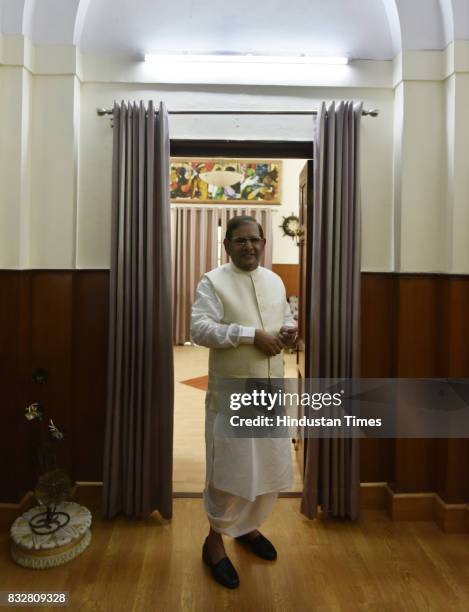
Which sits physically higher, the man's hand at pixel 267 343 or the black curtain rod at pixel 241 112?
the black curtain rod at pixel 241 112

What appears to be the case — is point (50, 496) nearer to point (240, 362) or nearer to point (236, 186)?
point (240, 362)

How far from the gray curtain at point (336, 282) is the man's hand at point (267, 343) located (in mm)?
635

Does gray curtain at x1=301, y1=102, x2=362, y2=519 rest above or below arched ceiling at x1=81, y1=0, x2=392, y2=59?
below

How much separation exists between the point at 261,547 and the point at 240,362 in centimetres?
100

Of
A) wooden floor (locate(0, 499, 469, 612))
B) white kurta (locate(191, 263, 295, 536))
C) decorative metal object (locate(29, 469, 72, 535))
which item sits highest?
white kurta (locate(191, 263, 295, 536))

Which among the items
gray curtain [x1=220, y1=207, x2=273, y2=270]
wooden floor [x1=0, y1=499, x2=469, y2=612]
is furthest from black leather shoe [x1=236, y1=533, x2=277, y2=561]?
gray curtain [x1=220, y1=207, x2=273, y2=270]

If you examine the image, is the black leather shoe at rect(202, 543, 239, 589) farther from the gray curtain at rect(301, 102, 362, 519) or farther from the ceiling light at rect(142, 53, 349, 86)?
the ceiling light at rect(142, 53, 349, 86)

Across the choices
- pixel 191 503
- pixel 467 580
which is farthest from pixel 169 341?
pixel 467 580

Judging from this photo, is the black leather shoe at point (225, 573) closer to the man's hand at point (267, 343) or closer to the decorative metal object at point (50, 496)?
the decorative metal object at point (50, 496)

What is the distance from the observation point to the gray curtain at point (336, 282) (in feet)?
8.95

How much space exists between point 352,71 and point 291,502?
2.70 meters

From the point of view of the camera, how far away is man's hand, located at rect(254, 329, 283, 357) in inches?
84.6

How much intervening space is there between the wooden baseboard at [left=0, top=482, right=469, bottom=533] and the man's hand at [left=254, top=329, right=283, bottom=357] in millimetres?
1338

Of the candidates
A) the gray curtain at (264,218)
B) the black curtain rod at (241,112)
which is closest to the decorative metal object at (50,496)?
the black curtain rod at (241,112)
